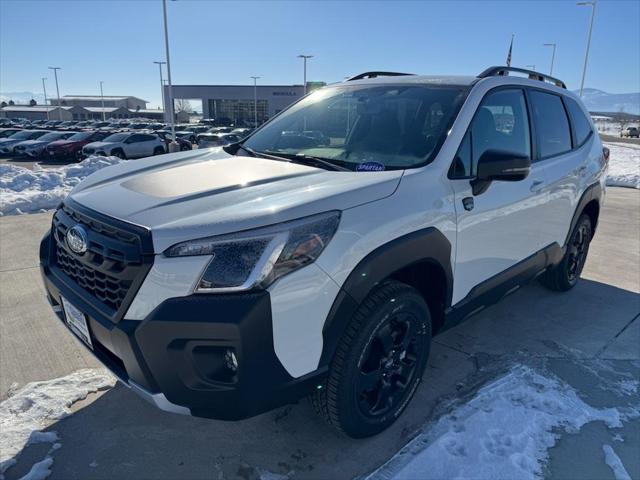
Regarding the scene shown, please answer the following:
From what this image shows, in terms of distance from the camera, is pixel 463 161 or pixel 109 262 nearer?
pixel 109 262

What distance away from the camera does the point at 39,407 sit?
2723 mm

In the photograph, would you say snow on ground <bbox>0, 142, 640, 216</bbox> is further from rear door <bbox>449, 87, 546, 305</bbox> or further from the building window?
the building window

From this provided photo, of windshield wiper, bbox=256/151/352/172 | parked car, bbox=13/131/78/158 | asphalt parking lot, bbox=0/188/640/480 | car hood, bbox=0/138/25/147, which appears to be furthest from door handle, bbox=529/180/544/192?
car hood, bbox=0/138/25/147

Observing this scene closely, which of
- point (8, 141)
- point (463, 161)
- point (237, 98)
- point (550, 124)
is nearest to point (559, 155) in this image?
point (550, 124)

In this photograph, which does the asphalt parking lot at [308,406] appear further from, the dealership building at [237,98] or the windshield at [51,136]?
the dealership building at [237,98]

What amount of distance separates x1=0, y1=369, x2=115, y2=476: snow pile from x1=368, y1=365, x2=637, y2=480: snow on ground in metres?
1.77

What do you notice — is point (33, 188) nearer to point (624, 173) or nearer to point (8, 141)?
point (624, 173)

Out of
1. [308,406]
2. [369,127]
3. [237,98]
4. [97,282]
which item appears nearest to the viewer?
[97,282]

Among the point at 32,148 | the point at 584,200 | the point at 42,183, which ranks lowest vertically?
the point at 32,148

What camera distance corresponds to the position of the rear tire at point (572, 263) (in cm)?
438

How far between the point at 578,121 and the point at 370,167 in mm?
2775

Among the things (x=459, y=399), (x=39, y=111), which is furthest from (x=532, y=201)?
(x=39, y=111)

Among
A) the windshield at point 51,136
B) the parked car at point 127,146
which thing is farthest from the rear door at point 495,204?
the windshield at point 51,136

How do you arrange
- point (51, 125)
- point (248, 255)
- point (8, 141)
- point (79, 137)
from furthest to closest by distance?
1. point (51, 125)
2. point (8, 141)
3. point (79, 137)
4. point (248, 255)
